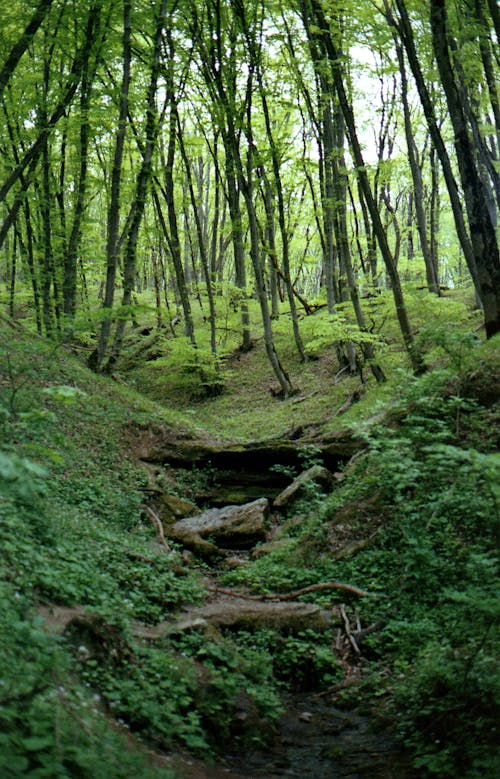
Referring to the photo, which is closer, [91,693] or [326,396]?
[91,693]

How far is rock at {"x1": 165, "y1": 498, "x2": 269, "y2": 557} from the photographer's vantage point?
8.30 m

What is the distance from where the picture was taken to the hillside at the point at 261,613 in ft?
10.6

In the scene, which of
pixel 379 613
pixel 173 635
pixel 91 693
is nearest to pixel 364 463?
pixel 379 613

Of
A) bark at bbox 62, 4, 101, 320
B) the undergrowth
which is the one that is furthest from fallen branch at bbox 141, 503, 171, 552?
bark at bbox 62, 4, 101, 320

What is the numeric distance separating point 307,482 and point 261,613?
11.6 feet

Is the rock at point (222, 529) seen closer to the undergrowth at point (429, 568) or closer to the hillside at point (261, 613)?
the hillside at point (261, 613)

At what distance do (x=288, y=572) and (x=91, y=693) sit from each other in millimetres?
3856

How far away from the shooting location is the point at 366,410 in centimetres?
1107

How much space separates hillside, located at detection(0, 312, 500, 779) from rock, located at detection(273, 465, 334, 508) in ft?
0.46

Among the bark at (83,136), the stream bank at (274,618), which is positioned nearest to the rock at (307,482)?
the stream bank at (274,618)

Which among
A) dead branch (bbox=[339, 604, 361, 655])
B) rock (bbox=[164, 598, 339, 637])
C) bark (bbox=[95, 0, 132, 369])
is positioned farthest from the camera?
bark (bbox=[95, 0, 132, 369])

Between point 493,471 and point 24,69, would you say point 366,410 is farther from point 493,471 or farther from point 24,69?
point 24,69

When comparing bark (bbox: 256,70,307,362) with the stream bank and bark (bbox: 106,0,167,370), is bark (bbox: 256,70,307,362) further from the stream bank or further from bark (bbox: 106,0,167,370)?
the stream bank

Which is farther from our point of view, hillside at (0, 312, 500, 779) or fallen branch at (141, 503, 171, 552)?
fallen branch at (141, 503, 171, 552)
